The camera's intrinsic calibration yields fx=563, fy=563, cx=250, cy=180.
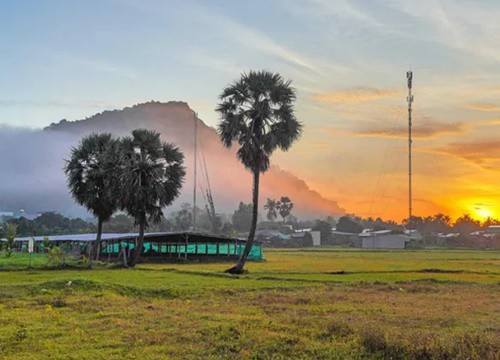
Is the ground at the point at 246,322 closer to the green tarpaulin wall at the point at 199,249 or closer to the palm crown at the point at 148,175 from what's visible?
the palm crown at the point at 148,175

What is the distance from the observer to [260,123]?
54.6m

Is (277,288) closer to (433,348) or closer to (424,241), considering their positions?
(433,348)

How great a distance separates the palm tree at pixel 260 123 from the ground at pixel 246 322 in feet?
67.8

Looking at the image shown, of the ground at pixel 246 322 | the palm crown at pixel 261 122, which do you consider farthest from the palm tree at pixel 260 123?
the ground at pixel 246 322

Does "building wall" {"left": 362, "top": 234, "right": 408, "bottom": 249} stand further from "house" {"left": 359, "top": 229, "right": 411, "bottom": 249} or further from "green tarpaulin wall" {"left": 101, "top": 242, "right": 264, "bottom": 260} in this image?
"green tarpaulin wall" {"left": 101, "top": 242, "right": 264, "bottom": 260}

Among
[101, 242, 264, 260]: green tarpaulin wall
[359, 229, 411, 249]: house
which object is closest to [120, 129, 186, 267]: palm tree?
[101, 242, 264, 260]: green tarpaulin wall

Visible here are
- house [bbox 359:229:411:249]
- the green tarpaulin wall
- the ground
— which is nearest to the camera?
the ground

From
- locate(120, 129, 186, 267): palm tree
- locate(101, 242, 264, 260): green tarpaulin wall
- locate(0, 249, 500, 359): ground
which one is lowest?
locate(0, 249, 500, 359): ground

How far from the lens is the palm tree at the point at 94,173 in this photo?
201 ft

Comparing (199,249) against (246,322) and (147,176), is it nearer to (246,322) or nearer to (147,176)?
(147,176)

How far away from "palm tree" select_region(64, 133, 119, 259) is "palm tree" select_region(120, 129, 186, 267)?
5.53ft

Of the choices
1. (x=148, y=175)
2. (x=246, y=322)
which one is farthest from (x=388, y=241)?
(x=246, y=322)

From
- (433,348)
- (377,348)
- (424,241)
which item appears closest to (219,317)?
(377,348)

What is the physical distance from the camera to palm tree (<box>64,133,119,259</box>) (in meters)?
61.2
